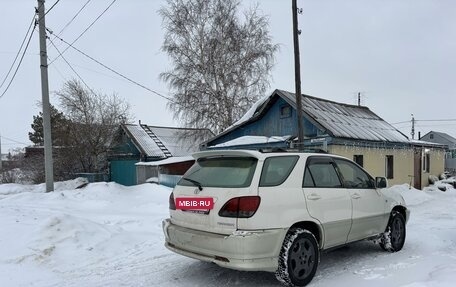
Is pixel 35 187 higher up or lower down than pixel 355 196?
lower down

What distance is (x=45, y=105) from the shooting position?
14344mm

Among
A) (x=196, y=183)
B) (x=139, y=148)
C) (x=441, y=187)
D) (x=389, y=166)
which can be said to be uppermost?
(x=139, y=148)

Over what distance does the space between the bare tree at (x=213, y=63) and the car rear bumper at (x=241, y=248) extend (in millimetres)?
21616

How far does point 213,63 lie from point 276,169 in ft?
72.5

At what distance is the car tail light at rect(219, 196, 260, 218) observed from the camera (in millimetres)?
4246

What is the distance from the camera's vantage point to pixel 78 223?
7.04m

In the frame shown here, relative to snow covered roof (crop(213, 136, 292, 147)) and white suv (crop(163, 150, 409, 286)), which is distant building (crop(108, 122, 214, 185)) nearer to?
snow covered roof (crop(213, 136, 292, 147))

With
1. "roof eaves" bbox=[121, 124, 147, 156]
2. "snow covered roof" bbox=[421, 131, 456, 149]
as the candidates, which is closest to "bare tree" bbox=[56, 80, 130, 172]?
"roof eaves" bbox=[121, 124, 147, 156]

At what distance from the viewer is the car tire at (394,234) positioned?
620cm

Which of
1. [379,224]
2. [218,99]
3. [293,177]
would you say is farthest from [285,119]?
[293,177]

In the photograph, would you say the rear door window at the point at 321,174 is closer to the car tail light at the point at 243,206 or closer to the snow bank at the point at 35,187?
the car tail light at the point at 243,206

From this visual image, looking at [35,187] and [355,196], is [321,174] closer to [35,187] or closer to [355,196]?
[355,196]

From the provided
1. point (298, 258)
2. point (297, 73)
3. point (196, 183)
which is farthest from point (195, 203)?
point (297, 73)

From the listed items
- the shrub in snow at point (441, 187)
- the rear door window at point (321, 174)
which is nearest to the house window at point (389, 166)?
the shrub in snow at point (441, 187)
